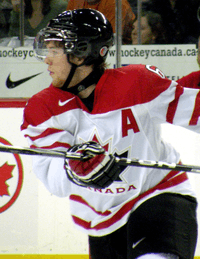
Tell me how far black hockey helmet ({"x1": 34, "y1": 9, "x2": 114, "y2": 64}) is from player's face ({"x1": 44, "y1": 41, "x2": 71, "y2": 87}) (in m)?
0.03

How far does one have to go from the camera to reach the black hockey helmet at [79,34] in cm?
145

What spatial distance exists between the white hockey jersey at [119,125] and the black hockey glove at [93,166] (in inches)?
5.8

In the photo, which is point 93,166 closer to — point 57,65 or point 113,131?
point 113,131

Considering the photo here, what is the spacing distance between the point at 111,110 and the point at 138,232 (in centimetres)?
39

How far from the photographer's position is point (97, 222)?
148 centimetres

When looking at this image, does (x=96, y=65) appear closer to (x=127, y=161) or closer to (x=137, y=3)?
(x=127, y=161)

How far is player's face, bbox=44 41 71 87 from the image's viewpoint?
1444mm

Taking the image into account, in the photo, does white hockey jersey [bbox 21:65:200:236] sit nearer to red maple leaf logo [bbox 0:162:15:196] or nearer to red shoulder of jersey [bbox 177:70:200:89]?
red shoulder of jersey [bbox 177:70:200:89]

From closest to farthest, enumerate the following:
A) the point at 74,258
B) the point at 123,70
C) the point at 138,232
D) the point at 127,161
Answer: the point at 127,161 < the point at 138,232 < the point at 123,70 < the point at 74,258

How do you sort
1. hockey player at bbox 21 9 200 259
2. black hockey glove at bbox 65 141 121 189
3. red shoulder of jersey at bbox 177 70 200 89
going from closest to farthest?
black hockey glove at bbox 65 141 121 189
hockey player at bbox 21 9 200 259
red shoulder of jersey at bbox 177 70 200 89

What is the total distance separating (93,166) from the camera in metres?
1.19

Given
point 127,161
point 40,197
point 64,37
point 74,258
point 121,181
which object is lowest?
point 74,258

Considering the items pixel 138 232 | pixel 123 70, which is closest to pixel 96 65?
pixel 123 70

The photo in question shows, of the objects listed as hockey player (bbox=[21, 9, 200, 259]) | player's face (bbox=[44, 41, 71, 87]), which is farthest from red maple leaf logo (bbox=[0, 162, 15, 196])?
player's face (bbox=[44, 41, 71, 87])
